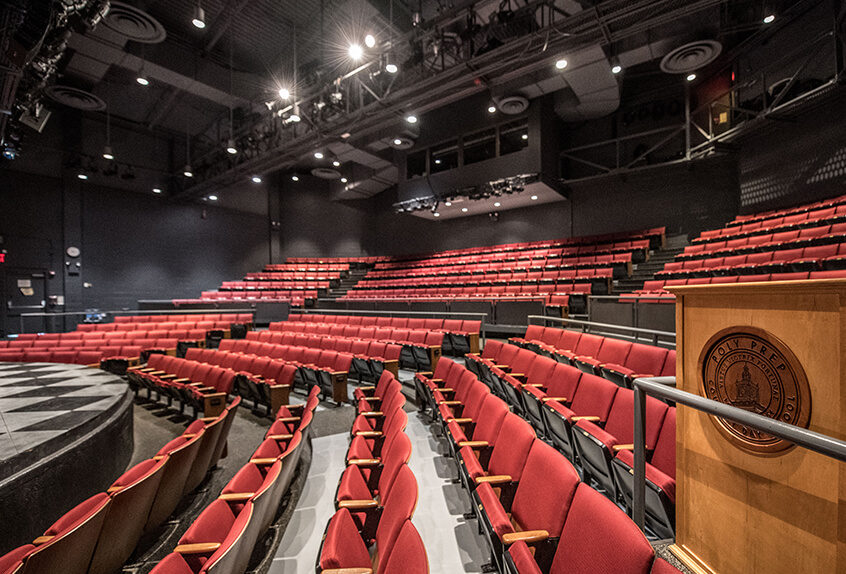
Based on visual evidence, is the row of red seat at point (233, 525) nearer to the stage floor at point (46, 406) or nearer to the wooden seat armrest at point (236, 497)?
the wooden seat armrest at point (236, 497)

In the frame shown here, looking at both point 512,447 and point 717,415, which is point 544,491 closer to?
point 512,447

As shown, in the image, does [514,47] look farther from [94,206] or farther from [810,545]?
[94,206]

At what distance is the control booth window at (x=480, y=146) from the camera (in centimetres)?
628

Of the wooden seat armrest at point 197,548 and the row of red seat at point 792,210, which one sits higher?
the row of red seat at point 792,210

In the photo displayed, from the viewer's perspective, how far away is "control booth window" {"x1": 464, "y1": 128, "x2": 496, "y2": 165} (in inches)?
247

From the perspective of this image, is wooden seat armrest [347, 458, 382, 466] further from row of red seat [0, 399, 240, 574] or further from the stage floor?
the stage floor

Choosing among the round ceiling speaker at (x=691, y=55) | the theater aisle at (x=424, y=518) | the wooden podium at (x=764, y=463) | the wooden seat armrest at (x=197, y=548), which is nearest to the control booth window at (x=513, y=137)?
the round ceiling speaker at (x=691, y=55)

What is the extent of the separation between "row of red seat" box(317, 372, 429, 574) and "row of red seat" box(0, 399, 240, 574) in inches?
23.7

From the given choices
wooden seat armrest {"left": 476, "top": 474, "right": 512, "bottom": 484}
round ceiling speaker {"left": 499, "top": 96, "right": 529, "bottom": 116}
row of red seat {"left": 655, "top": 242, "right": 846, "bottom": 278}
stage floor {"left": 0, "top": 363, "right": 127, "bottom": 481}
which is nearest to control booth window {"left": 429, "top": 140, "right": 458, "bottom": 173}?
round ceiling speaker {"left": 499, "top": 96, "right": 529, "bottom": 116}

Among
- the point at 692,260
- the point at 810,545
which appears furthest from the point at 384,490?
the point at 692,260

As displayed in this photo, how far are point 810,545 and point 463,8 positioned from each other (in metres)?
3.82

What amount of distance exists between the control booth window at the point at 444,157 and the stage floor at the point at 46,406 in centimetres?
567

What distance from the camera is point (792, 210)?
12.6 feet

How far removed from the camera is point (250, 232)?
26.9 ft
